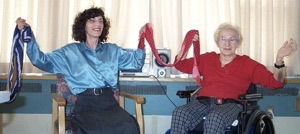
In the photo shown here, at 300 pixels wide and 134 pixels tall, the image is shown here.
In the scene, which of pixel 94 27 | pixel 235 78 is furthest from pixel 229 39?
pixel 94 27

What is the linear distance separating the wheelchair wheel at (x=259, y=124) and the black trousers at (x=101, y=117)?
717 mm

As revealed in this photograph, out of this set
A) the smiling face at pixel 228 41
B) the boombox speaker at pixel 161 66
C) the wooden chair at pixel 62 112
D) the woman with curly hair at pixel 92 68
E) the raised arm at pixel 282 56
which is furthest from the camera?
the boombox speaker at pixel 161 66

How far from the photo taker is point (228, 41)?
263cm

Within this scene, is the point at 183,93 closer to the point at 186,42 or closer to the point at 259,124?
the point at 186,42

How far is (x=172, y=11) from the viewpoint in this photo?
11.0 feet

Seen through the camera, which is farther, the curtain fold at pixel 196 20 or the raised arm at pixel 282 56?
the curtain fold at pixel 196 20

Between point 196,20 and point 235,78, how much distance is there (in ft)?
3.09

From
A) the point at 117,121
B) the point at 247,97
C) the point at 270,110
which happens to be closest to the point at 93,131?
the point at 117,121

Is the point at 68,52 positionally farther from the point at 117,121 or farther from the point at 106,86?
the point at 117,121

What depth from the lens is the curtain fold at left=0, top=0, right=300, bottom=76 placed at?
10.8 ft

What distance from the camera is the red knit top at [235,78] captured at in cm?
256

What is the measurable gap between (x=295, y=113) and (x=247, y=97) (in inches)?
53.2

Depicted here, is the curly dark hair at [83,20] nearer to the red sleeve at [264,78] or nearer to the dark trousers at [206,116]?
the dark trousers at [206,116]

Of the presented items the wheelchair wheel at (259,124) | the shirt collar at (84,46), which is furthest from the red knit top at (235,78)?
the shirt collar at (84,46)
